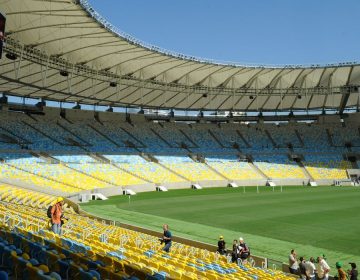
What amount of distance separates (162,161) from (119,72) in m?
15.5

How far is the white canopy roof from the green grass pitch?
49.7 feet

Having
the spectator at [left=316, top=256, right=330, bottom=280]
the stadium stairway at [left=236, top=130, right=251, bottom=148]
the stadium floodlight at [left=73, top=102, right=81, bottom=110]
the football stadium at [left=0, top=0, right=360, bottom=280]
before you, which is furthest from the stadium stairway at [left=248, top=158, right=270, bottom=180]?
the spectator at [left=316, top=256, right=330, bottom=280]

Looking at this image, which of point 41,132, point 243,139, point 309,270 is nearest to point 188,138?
point 243,139

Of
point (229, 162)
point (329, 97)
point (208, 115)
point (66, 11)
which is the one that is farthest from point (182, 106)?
point (66, 11)

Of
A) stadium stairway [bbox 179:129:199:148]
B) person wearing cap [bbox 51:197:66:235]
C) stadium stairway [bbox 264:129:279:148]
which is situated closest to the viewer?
person wearing cap [bbox 51:197:66:235]

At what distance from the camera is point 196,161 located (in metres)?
59.7

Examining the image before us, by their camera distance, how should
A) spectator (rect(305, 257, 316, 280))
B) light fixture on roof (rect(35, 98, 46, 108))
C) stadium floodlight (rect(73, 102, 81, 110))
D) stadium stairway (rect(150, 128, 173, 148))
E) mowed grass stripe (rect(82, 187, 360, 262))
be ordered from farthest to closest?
stadium stairway (rect(150, 128, 173, 148)) → stadium floodlight (rect(73, 102, 81, 110)) → light fixture on roof (rect(35, 98, 46, 108)) → mowed grass stripe (rect(82, 187, 360, 262)) → spectator (rect(305, 257, 316, 280))

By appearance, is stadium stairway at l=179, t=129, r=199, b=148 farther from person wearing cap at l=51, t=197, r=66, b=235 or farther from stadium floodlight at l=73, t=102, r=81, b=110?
person wearing cap at l=51, t=197, r=66, b=235

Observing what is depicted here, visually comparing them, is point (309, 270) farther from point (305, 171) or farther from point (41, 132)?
point (305, 171)

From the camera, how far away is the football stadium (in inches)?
478

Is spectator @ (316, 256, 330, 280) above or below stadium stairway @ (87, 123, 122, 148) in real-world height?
below

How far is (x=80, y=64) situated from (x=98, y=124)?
62.5 ft

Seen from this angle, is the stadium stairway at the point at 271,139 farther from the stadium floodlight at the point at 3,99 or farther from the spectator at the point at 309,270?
the spectator at the point at 309,270

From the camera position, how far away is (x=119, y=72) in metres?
46.9
